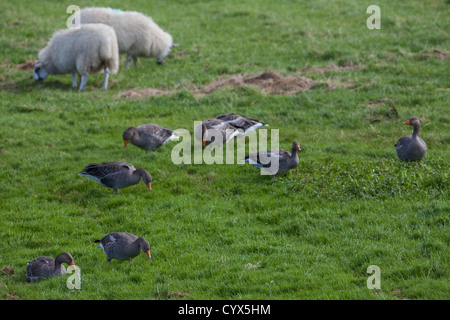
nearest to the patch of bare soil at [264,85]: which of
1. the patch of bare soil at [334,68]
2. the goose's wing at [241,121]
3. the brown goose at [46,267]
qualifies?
the patch of bare soil at [334,68]

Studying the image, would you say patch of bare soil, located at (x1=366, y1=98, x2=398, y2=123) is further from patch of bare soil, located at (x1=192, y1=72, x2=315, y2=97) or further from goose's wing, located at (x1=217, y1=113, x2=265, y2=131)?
goose's wing, located at (x1=217, y1=113, x2=265, y2=131)

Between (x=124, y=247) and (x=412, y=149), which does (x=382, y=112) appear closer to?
(x=412, y=149)

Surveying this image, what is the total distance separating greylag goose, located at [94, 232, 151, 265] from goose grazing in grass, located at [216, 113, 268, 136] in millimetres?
5415

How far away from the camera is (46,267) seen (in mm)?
8359

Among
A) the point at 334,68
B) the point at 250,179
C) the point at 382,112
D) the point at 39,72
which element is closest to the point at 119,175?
the point at 250,179

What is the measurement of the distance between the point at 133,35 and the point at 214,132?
8.44 meters

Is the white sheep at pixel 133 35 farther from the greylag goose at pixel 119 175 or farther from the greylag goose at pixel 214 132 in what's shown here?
the greylag goose at pixel 119 175

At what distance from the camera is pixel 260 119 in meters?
14.8

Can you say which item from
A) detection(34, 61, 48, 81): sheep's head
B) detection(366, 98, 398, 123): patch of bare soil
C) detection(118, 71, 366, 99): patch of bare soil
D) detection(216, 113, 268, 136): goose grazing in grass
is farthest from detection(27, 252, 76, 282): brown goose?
detection(34, 61, 48, 81): sheep's head

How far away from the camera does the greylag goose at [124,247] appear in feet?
28.2

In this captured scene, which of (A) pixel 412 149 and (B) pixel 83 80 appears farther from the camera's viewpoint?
(B) pixel 83 80

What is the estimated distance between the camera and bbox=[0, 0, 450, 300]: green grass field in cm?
820

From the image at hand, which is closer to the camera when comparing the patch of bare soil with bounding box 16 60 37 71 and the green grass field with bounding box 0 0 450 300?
the green grass field with bounding box 0 0 450 300

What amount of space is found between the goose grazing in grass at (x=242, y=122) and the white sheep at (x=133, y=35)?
286 inches
